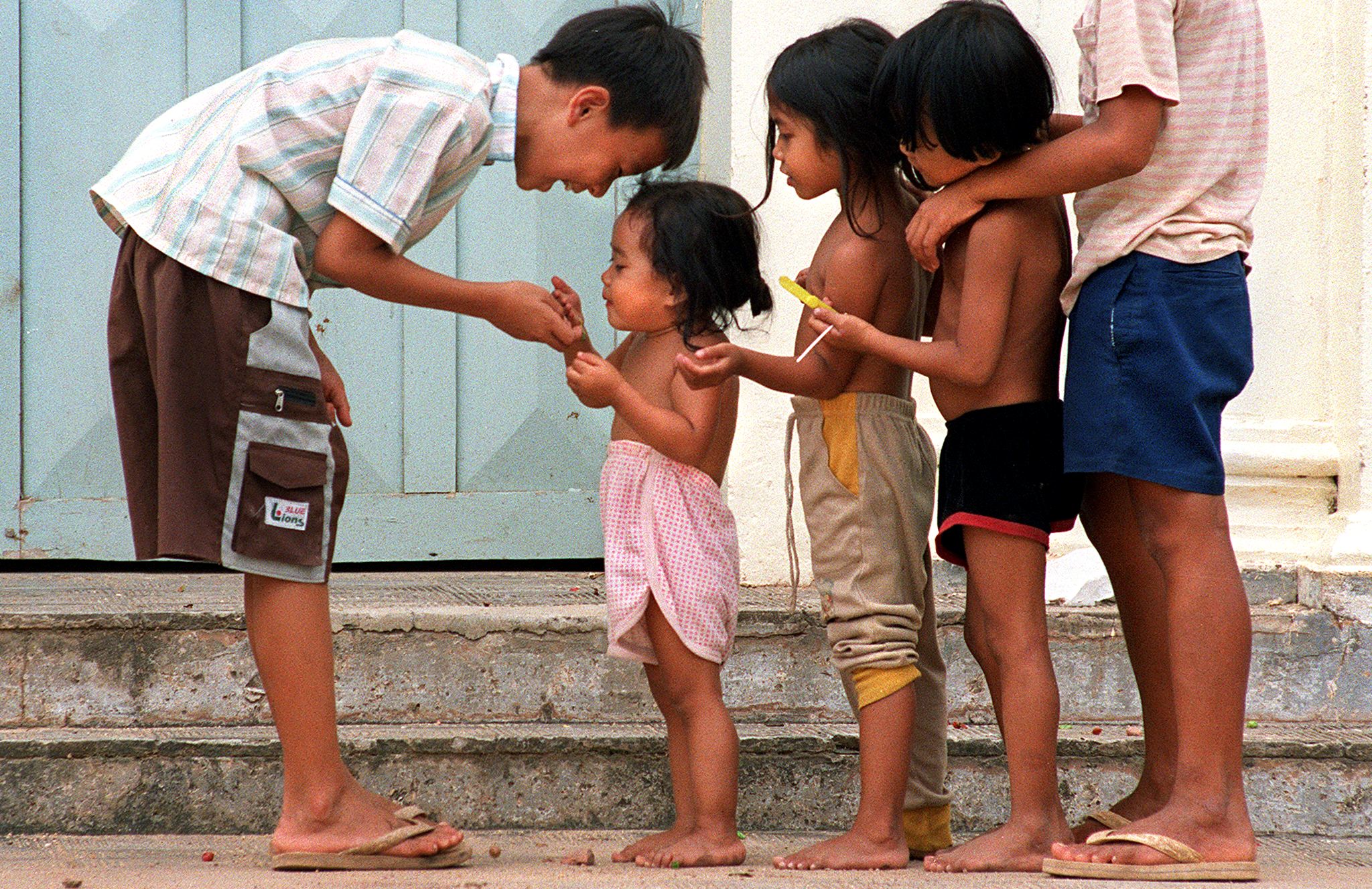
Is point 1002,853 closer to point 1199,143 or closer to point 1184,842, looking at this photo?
point 1184,842

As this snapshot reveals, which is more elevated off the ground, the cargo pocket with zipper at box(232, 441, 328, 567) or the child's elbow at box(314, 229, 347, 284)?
the child's elbow at box(314, 229, 347, 284)

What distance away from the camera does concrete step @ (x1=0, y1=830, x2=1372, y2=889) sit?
6.48ft

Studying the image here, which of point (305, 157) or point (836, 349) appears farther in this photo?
point (836, 349)

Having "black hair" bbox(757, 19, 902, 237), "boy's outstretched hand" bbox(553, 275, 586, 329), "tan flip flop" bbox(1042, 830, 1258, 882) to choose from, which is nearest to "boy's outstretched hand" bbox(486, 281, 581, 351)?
"boy's outstretched hand" bbox(553, 275, 586, 329)

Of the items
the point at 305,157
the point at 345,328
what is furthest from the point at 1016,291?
the point at 345,328

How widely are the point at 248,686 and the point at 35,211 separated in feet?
5.17

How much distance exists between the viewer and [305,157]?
2.13 metres

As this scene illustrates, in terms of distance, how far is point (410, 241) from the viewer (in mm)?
2180

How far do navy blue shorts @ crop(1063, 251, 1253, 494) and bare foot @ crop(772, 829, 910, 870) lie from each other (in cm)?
67

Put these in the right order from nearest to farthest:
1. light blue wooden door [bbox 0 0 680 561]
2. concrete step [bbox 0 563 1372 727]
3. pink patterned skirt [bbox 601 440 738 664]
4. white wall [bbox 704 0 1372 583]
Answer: pink patterned skirt [bbox 601 440 738 664], concrete step [bbox 0 563 1372 727], white wall [bbox 704 0 1372 583], light blue wooden door [bbox 0 0 680 561]

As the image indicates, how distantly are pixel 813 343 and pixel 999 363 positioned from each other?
30 cm

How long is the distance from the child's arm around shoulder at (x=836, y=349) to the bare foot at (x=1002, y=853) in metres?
0.77

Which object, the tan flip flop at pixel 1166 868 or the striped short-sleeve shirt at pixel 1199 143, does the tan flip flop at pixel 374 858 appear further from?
the striped short-sleeve shirt at pixel 1199 143

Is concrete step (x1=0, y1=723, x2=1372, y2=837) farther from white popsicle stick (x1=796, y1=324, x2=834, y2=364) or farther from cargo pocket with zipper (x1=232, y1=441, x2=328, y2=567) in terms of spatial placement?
white popsicle stick (x1=796, y1=324, x2=834, y2=364)
